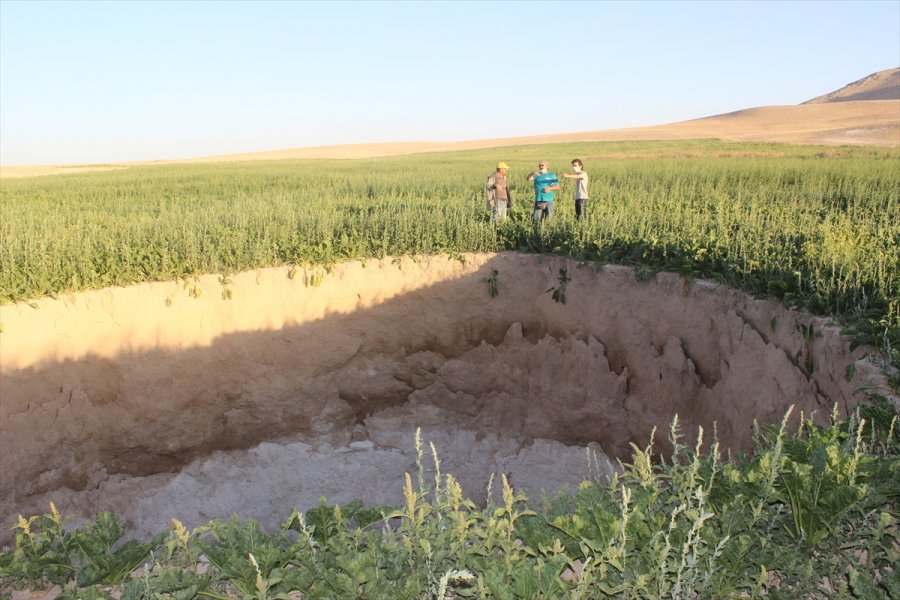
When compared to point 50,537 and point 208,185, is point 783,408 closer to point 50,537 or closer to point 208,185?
point 50,537

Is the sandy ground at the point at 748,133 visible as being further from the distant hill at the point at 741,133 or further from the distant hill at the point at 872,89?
the distant hill at the point at 872,89

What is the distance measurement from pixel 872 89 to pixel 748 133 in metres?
104

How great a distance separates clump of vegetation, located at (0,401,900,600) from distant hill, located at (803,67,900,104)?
164347 millimetres

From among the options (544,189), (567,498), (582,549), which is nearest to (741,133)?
(544,189)

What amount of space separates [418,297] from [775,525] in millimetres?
6824

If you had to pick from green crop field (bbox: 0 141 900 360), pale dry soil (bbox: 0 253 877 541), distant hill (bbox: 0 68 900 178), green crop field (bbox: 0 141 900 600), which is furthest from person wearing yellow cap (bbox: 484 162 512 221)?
distant hill (bbox: 0 68 900 178)

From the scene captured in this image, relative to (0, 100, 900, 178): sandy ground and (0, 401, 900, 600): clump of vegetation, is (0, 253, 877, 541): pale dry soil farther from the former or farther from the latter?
(0, 100, 900, 178): sandy ground

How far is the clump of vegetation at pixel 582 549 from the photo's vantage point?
2.91m

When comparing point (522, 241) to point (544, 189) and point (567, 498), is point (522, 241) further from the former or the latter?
point (567, 498)

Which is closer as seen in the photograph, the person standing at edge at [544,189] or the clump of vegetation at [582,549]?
the clump of vegetation at [582,549]

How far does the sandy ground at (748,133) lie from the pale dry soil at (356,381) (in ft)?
187

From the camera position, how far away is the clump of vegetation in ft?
9.53

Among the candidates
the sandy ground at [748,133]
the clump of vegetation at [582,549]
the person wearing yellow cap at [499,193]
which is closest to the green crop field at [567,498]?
the clump of vegetation at [582,549]

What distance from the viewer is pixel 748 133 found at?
76.4 metres
